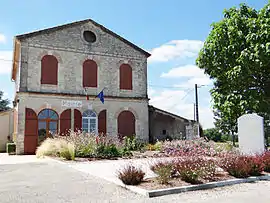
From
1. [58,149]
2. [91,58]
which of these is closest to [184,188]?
[58,149]

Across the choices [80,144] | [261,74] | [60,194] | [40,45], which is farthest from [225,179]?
[40,45]

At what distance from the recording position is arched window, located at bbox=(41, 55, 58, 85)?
773 inches

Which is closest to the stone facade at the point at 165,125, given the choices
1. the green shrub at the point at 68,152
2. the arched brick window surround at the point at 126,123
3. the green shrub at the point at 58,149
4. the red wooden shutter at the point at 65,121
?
the arched brick window surround at the point at 126,123

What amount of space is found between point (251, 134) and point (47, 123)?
43.3ft

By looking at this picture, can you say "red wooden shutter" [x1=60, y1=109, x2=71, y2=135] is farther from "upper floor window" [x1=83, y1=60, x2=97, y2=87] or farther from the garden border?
the garden border

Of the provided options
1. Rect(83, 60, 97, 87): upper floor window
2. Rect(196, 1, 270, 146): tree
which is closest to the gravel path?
Rect(196, 1, 270, 146): tree

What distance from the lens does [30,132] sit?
1872 centimetres

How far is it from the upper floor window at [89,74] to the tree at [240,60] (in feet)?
28.3

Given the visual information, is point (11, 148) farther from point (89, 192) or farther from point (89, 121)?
point (89, 192)

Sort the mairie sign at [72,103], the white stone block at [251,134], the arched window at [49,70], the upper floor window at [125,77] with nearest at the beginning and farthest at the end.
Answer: the white stone block at [251,134], the arched window at [49,70], the mairie sign at [72,103], the upper floor window at [125,77]

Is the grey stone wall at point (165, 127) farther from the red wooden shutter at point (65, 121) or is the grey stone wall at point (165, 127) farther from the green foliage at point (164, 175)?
the green foliage at point (164, 175)

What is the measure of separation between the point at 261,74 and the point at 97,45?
12.4 m

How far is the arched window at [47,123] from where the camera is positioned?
1909 cm

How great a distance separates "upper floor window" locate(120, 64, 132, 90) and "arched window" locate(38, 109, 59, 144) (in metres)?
5.66
